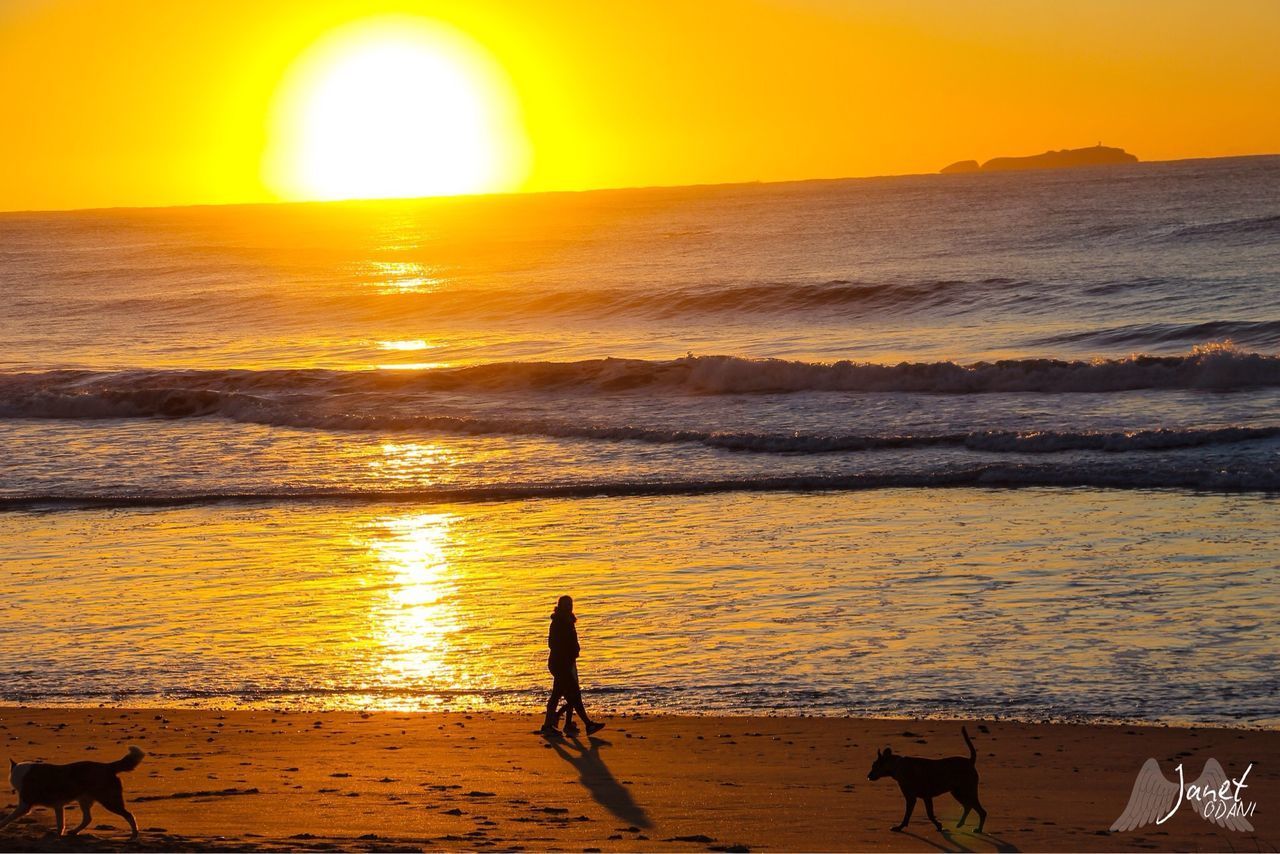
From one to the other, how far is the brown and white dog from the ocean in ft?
11.3

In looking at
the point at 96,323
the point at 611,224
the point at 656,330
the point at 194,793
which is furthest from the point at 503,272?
the point at 194,793

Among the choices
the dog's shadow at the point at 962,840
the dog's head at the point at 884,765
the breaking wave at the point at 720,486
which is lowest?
the dog's shadow at the point at 962,840

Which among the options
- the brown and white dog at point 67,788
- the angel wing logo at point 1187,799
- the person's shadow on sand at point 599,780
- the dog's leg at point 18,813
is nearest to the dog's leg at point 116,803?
the brown and white dog at point 67,788

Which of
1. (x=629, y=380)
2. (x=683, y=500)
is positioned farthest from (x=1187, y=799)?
(x=629, y=380)

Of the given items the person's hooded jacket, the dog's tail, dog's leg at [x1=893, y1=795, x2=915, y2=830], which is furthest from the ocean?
the dog's tail

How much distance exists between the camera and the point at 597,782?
9.35 metres

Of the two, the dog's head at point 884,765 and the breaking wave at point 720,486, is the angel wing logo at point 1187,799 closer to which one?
the dog's head at point 884,765

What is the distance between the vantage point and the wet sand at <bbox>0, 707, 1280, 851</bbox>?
316 inches

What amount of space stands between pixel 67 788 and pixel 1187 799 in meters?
6.73

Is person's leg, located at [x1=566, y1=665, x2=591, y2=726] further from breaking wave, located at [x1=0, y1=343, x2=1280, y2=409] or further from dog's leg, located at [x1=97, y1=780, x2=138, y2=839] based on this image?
breaking wave, located at [x1=0, y1=343, x2=1280, y2=409]

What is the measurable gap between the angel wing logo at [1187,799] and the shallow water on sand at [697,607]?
57.6 inches

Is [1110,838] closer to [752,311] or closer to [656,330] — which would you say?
[656,330]

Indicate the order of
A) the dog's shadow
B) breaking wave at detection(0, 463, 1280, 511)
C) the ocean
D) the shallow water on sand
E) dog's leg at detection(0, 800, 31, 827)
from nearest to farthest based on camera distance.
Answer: the dog's shadow
dog's leg at detection(0, 800, 31, 827)
the shallow water on sand
the ocean
breaking wave at detection(0, 463, 1280, 511)

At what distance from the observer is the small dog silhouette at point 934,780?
318 inches
